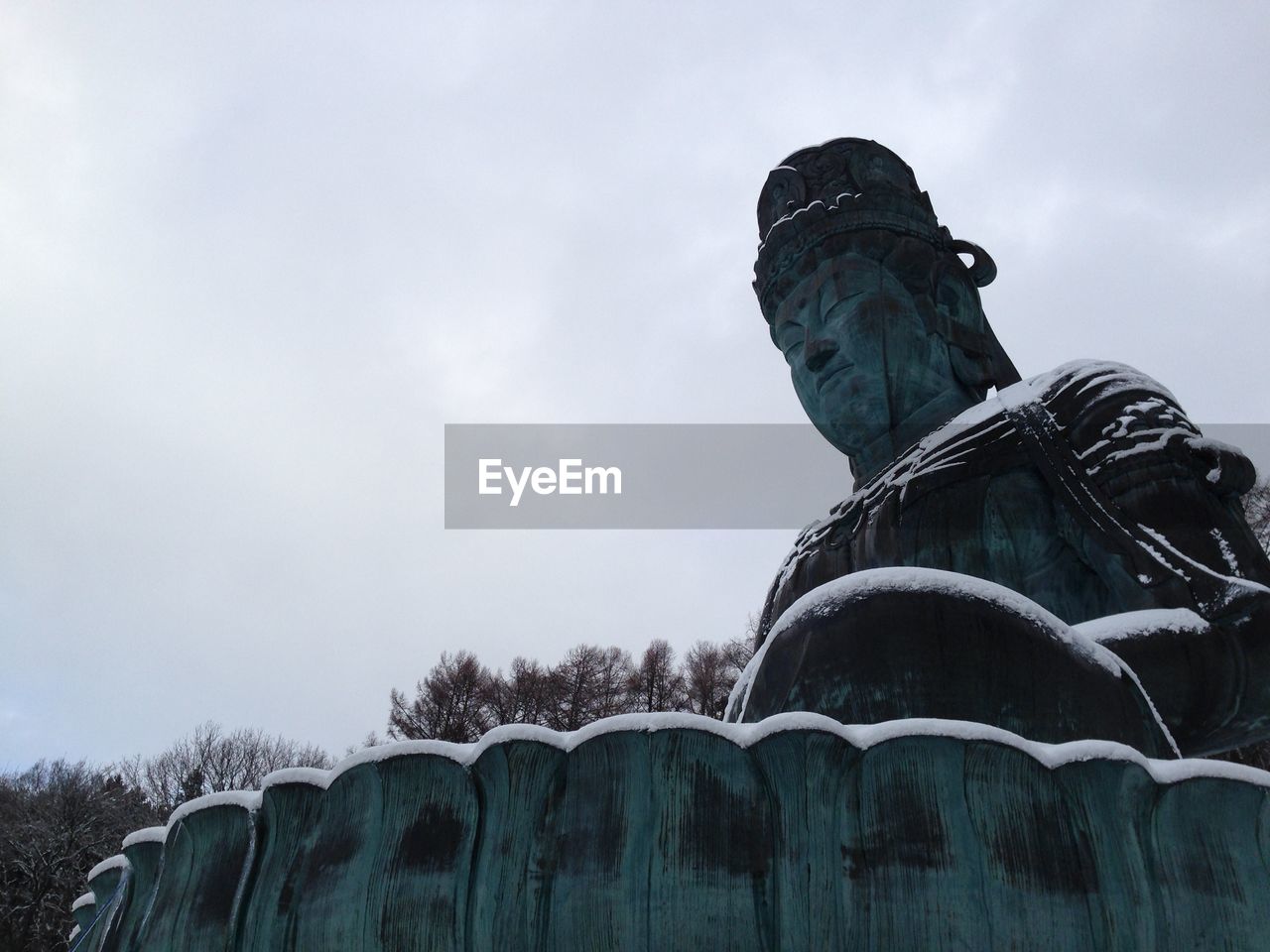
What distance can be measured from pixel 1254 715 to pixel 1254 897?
146 cm

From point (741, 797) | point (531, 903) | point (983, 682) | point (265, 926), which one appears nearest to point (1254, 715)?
point (983, 682)

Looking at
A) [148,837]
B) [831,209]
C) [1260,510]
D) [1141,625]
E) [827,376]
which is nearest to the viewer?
[148,837]

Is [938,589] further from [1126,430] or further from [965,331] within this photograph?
[965,331]

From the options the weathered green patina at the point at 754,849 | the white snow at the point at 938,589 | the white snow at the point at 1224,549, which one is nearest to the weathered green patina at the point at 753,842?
the weathered green patina at the point at 754,849

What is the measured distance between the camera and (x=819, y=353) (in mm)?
4207

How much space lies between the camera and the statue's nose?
4180 mm

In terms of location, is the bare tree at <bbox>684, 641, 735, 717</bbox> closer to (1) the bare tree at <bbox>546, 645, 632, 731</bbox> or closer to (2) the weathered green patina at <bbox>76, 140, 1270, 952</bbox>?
(1) the bare tree at <bbox>546, 645, 632, 731</bbox>

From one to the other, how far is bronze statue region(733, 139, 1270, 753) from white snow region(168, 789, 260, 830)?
45.3 inches

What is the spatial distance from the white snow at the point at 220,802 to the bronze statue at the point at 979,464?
1151mm

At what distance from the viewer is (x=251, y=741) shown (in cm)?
3116

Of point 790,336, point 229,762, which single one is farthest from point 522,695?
point 790,336

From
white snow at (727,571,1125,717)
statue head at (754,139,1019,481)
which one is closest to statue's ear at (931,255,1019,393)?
statue head at (754,139,1019,481)

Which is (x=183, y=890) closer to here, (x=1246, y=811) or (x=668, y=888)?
(x=668, y=888)

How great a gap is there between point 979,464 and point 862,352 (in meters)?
0.94
